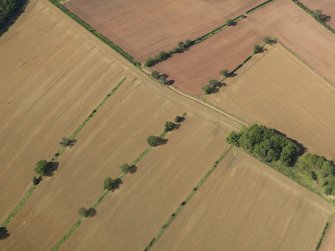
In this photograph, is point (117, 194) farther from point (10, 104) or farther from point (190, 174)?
point (10, 104)

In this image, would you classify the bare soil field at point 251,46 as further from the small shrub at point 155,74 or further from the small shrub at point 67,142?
the small shrub at point 67,142

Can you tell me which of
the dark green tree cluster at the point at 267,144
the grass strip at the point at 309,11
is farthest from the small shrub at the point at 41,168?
the grass strip at the point at 309,11

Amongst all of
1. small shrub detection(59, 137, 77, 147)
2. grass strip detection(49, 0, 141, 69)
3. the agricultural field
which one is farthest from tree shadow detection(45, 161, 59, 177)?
grass strip detection(49, 0, 141, 69)

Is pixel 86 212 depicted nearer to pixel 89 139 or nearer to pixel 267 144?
pixel 89 139

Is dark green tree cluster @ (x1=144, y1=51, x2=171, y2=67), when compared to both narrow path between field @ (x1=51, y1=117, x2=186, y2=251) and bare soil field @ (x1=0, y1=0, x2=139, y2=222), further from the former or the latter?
narrow path between field @ (x1=51, y1=117, x2=186, y2=251)

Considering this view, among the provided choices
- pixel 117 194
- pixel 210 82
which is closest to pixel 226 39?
pixel 210 82

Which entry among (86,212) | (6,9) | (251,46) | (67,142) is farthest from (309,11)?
(6,9)

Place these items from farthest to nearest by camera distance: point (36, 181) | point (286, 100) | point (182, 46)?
point (182, 46)
point (286, 100)
point (36, 181)
